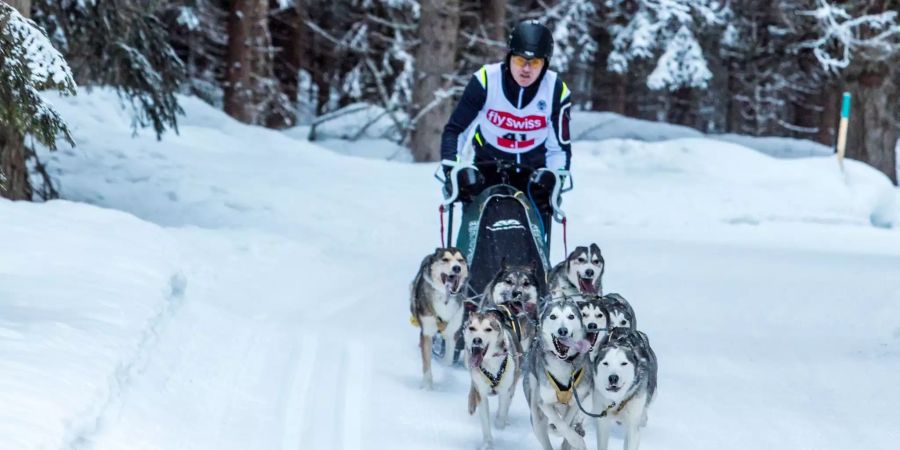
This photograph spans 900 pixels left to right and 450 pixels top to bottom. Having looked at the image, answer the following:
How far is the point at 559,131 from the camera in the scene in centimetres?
847

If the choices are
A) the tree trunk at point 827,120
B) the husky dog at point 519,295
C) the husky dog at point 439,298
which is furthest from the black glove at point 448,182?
the tree trunk at point 827,120

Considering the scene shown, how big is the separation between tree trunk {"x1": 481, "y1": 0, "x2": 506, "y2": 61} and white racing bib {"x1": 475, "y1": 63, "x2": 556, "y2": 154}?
1399cm

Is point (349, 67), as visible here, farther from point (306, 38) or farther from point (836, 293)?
point (836, 293)

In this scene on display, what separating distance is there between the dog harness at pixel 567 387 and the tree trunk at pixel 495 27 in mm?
16844

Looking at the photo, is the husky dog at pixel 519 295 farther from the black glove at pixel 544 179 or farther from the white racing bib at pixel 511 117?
the white racing bib at pixel 511 117

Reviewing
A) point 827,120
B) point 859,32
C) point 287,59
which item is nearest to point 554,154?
point 859,32

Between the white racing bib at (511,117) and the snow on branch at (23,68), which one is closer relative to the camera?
the snow on branch at (23,68)

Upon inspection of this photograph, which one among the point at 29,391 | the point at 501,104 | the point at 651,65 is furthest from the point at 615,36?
the point at 29,391

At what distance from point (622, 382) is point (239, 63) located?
1974cm

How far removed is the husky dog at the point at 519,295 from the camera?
24.6 feet

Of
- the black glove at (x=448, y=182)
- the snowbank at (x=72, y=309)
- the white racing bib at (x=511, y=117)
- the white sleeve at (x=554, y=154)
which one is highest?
the white racing bib at (x=511, y=117)

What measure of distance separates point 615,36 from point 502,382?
Answer: 21.5 metres

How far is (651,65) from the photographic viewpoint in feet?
97.8

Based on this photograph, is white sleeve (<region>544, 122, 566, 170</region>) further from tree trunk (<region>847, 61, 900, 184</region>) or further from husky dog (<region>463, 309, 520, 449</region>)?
tree trunk (<region>847, 61, 900, 184</region>)
